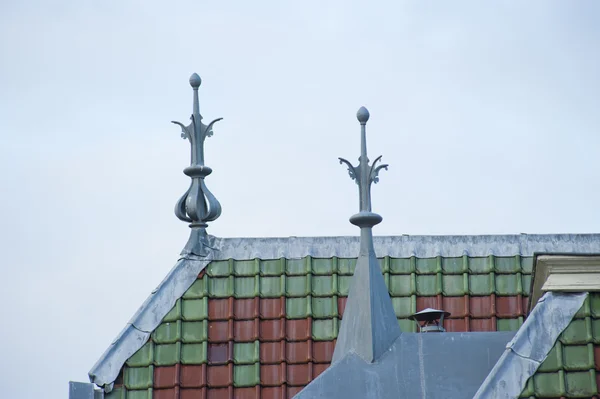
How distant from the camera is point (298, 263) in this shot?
85.7 feet

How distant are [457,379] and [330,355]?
3.44 meters

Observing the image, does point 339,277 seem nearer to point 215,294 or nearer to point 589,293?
point 215,294

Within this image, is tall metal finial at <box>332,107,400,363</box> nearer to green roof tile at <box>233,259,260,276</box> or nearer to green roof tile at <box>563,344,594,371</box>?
green roof tile at <box>233,259,260,276</box>

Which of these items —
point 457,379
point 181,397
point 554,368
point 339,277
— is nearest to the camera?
point 554,368

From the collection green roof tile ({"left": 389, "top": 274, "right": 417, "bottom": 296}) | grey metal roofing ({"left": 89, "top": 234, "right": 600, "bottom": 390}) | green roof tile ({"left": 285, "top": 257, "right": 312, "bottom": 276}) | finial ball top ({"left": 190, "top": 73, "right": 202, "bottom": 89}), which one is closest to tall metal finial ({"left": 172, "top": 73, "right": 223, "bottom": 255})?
grey metal roofing ({"left": 89, "top": 234, "right": 600, "bottom": 390})

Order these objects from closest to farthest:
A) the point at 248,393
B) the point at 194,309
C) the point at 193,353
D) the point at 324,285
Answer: the point at 248,393, the point at 193,353, the point at 194,309, the point at 324,285

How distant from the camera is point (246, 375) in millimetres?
24625

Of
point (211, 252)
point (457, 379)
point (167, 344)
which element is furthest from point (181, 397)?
point (457, 379)

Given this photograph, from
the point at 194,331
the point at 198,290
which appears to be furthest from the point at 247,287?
the point at 194,331

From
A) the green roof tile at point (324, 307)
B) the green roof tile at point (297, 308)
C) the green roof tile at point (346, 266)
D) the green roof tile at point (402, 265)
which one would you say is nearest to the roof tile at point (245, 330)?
the green roof tile at point (297, 308)

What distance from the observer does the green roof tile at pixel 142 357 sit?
24.8 meters

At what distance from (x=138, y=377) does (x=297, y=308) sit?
271 centimetres

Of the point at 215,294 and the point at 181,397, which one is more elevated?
the point at 215,294

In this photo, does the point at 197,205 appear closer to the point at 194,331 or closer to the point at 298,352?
the point at 194,331
